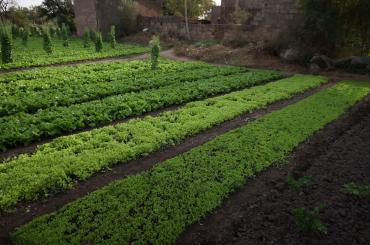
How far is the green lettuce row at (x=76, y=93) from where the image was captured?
9.43 metres

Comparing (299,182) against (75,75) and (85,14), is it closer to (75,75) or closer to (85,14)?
(75,75)

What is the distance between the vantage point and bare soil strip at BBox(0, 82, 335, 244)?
4.57 metres

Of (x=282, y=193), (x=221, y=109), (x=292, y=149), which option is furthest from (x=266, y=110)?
(x=282, y=193)

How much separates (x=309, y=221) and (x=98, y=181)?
3602 millimetres

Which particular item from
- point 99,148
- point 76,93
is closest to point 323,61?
point 76,93

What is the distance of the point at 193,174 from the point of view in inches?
225

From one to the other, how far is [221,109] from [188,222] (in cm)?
583

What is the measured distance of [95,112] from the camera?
29.1 ft

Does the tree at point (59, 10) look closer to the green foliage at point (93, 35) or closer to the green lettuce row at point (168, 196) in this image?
the green foliage at point (93, 35)

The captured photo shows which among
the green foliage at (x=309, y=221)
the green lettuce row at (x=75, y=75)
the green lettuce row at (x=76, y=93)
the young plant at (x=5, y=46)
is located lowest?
the green foliage at (x=309, y=221)

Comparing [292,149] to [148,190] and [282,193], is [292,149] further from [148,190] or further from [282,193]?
[148,190]

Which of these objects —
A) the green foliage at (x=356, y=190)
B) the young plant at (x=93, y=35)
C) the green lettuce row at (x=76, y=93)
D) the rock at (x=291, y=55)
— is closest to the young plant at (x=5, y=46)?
the green lettuce row at (x=76, y=93)

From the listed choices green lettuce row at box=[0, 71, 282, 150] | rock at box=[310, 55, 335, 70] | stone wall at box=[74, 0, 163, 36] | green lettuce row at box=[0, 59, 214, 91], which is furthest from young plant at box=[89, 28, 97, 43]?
green lettuce row at box=[0, 71, 282, 150]

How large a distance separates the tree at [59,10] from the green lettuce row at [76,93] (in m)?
36.2
